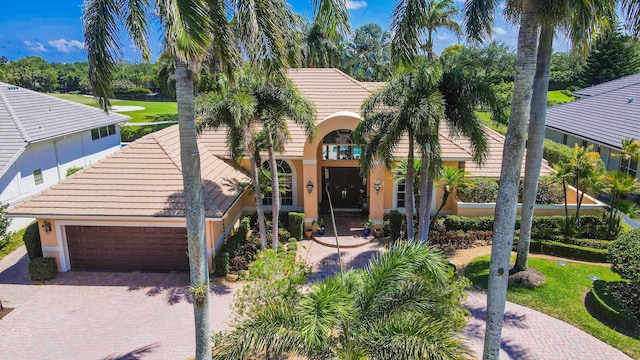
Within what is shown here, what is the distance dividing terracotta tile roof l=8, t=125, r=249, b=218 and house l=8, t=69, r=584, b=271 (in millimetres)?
36

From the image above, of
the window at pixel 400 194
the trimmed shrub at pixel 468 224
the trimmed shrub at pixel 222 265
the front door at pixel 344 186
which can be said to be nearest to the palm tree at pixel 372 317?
the trimmed shrub at pixel 222 265

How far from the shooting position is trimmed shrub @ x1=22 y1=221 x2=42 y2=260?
16844 mm

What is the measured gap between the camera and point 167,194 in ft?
54.5

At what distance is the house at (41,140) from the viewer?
21.5m

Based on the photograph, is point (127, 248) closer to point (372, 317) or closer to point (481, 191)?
point (372, 317)

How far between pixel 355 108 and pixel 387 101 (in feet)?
25.2

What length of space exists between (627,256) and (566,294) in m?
2.28

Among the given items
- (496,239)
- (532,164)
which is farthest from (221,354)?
(532,164)

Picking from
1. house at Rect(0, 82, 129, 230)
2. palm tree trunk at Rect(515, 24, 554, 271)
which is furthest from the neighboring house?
house at Rect(0, 82, 129, 230)

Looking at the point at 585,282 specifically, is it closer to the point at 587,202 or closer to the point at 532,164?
the point at 532,164

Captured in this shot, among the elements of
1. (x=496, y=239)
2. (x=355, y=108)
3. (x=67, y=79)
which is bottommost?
(x=496, y=239)

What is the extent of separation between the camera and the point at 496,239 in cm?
966

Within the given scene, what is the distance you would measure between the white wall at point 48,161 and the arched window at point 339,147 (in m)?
14.9

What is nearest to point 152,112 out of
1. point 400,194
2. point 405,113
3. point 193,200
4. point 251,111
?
point 400,194
